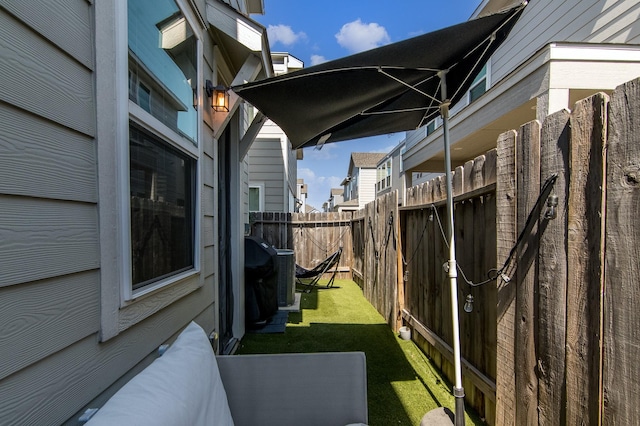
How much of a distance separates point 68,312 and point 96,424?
0.36 meters

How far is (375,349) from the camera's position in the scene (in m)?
3.03

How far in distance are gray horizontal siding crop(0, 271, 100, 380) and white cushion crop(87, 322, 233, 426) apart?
0.72ft

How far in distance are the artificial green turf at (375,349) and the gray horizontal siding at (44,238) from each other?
199cm

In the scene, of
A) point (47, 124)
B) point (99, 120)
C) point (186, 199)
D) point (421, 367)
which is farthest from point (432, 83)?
point (421, 367)

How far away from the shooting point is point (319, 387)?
52.5 inches

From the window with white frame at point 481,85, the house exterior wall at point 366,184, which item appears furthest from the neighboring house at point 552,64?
the house exterior wall at point 366,184

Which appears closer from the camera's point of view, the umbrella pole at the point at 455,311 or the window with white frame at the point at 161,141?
the window with white frame at the point at 161,141

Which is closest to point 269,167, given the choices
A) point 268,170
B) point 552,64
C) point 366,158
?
point 268,170

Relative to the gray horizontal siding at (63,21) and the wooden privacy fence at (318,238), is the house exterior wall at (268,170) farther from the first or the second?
the gray horizontal siding at (63,21)

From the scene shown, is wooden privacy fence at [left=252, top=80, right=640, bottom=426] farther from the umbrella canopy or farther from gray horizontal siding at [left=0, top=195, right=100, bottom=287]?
gray horizontal siding at [left=0, top=195, right=100, bottom=287]

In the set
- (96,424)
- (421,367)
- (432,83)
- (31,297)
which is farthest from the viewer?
(421,367)

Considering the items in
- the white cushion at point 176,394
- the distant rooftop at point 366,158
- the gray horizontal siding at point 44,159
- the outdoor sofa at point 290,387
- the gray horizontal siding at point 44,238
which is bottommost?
the outdoor sofa at point 290,387

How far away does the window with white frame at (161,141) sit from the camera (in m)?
1.21

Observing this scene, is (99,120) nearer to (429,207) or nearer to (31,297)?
(31,297)
